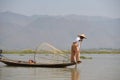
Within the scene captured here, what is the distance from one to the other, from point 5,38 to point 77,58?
89.5 m

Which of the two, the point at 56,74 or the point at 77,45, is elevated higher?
the point at 77,45

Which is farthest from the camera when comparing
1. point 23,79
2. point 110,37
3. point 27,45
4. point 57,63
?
point 110,37

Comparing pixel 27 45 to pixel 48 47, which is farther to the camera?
pixel 27 45

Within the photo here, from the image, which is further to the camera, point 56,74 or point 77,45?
point 77,45

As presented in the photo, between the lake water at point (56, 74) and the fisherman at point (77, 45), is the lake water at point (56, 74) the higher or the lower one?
the lower one

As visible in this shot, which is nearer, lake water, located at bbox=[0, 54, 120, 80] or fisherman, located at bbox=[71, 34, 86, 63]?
lake water, located at bbox=[0, 54, 120, 80]

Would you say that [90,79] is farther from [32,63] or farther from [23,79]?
[32,63]

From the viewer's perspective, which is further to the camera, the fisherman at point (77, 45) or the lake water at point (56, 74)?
the fisherman at point (77, 45)

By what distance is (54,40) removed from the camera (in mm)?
111125

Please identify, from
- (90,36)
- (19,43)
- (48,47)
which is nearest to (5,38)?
(19,43)

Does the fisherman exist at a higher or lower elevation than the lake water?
higher

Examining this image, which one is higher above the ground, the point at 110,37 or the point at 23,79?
the point at 110,37

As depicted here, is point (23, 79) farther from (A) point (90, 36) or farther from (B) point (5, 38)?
(A) point (90, 36)

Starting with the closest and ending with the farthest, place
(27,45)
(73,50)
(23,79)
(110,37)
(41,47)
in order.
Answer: (23,79), (73,50), (41,47), (27,45), (110,37)
